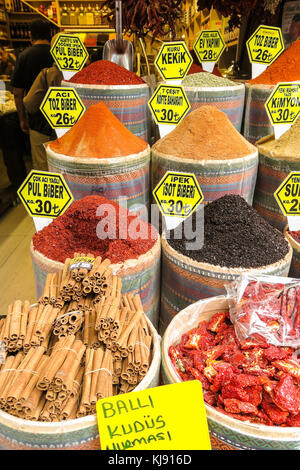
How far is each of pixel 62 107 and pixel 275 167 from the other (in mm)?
963

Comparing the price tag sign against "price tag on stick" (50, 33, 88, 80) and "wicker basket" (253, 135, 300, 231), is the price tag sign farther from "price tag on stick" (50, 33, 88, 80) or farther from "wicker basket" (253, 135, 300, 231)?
"price tag on stick" (50, 33, 88, 80)

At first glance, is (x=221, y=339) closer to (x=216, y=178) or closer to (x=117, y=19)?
(x=216, y=178)

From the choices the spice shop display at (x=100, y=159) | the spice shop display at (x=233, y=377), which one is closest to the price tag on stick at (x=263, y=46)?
the spice shop display at (x=100, y=159)

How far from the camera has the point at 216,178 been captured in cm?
148

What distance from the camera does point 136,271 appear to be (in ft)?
3.76

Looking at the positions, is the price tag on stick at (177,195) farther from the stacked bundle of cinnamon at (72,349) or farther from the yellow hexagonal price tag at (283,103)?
the yellow hexagonal price tag at (283,103)

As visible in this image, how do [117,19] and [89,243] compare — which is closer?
[89,243]

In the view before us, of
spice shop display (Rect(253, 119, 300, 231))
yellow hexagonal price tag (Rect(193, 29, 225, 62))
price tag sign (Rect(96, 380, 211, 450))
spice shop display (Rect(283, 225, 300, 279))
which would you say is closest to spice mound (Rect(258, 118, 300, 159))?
spice shop display (Rect(253, 119, 300, 231))

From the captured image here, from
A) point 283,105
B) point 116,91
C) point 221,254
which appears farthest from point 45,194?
point 283,105

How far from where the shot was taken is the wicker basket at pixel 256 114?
6.06 ft

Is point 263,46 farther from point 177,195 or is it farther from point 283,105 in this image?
point 177,195

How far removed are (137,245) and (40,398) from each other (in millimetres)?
569

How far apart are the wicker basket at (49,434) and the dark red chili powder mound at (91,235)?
1.73 ft
